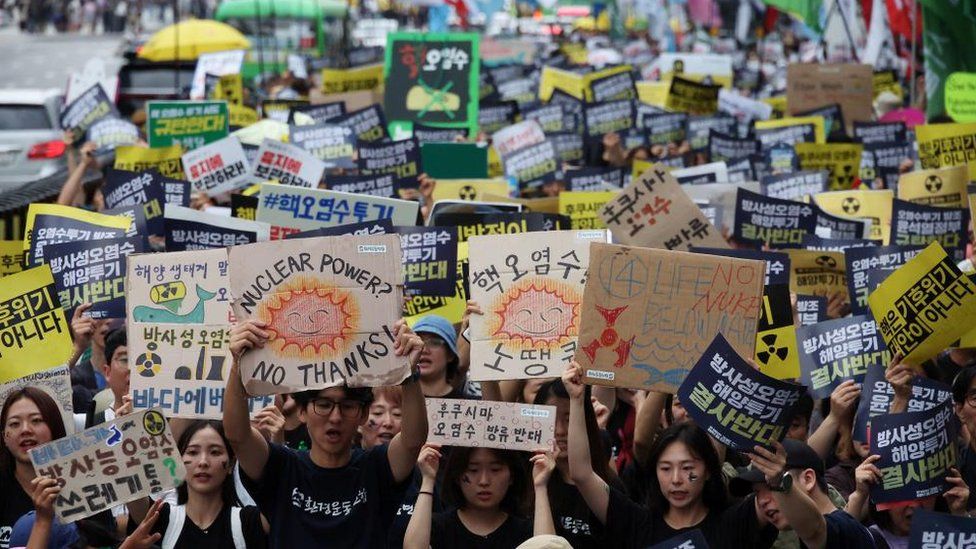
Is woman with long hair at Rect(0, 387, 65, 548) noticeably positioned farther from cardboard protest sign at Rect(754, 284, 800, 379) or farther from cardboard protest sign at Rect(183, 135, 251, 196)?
cardboard protest sign at Rect(183, 135, 251, 196)

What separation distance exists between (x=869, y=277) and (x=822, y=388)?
0.67 m

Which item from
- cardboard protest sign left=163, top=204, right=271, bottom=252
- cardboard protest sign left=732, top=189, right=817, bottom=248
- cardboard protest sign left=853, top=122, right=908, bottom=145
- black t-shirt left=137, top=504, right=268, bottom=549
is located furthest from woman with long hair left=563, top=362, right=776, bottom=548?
cardboard protest sign left=853, top=122, right=908, bottom=145

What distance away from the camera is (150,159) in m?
14.2

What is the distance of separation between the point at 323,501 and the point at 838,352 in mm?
2827

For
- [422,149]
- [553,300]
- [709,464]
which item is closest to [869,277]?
[553,300]

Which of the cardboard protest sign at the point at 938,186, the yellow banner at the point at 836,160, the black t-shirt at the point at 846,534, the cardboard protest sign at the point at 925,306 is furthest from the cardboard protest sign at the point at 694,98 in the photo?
the black t-shirt at the point at 846,534

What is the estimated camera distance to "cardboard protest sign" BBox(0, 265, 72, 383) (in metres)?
8.19

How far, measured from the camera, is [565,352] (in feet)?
25.7

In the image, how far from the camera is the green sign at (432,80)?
1872 cm

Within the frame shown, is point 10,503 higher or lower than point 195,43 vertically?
lower

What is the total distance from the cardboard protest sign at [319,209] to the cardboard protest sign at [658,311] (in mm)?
3279

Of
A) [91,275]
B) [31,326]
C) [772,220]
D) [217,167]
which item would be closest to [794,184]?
[772,220]

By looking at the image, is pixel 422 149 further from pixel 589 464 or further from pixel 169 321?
pixel 589 464

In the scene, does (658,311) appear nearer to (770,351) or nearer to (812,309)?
(770,351)
